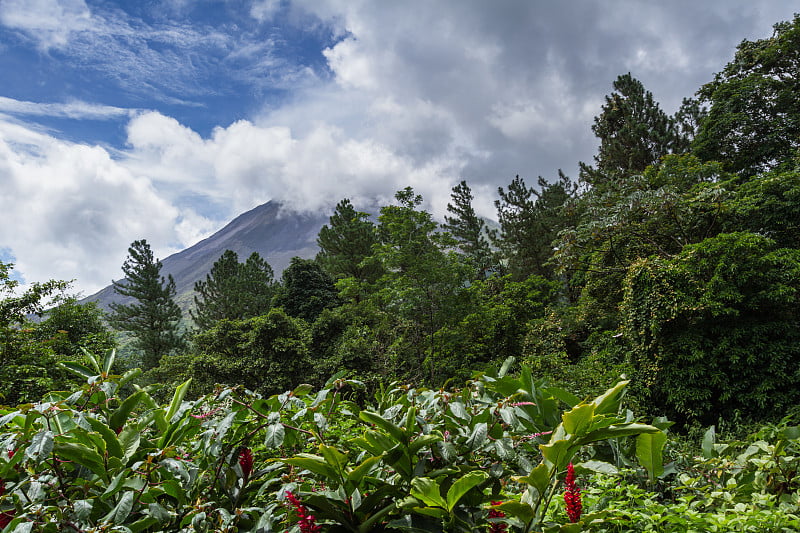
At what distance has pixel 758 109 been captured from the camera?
1055 centimetres

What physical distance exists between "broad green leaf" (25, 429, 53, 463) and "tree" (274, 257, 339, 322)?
14.4m

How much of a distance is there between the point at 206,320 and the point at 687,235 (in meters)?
19.7

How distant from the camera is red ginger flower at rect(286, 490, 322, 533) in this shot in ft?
2.64

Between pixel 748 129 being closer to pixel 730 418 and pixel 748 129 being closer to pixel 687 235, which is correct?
pixel 687 235

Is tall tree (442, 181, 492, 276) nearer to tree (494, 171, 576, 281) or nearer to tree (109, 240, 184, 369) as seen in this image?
tree (494, 171, 576, 281)

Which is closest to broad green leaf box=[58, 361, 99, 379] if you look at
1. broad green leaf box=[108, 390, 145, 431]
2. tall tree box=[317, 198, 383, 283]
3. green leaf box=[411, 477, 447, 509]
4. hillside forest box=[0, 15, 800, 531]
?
hillside forest box=[0, 15, 800, 531]

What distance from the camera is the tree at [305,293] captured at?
49.6 feet

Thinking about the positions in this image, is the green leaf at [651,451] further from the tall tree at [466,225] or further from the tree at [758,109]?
the tall tree at [466,225]

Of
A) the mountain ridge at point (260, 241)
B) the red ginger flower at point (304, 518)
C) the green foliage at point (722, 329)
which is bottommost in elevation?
the green foliage at point (722, 329)

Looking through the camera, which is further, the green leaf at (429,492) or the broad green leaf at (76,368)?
the broad green leaf at (76,368)

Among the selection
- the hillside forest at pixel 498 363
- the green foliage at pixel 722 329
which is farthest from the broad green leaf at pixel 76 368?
the green foliage at pixel 722 329

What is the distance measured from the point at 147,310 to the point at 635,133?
23255 millimetres

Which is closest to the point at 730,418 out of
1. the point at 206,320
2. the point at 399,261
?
the point at 399,261

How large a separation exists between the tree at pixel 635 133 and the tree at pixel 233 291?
1606 cm
